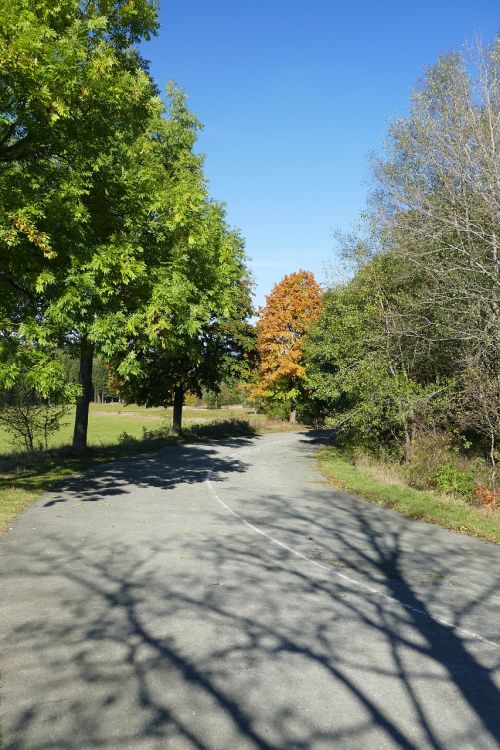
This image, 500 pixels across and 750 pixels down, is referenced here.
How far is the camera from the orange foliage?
4759cm

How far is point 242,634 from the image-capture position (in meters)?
5.44

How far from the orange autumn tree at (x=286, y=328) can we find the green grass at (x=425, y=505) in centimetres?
2895

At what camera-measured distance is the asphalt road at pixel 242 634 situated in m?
3.90

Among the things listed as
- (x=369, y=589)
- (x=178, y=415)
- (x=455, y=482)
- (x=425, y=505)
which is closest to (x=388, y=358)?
(x=455, y=482)

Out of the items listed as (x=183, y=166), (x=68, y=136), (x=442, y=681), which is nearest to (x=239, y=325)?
(x=183, y=166)

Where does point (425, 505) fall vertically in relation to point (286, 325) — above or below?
below

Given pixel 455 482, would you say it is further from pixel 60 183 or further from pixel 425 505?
pixel 60 183

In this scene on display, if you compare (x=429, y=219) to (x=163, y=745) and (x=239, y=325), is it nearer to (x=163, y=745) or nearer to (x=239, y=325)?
(x=163, y=745)

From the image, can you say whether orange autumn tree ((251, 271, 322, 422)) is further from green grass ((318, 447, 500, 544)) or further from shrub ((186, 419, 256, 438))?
green grass ((318, 447, 500, 544))

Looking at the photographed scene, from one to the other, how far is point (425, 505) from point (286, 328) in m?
36.0

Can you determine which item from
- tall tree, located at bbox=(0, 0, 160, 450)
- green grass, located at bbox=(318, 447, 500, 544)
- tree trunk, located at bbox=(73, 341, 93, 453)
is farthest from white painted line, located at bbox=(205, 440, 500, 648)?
tree trunk, located at bbox=(73, 341, 93, 453)

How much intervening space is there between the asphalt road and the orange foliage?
1449 inches

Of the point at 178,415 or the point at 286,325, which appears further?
the point at 286,325

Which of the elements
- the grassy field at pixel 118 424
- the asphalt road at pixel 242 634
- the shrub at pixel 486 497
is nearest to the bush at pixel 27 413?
the grassy field at pixel 118 424
